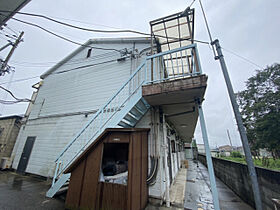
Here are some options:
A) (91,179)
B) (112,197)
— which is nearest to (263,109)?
(112,197)

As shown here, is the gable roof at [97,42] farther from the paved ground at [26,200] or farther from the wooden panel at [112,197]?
the paved ground at [26,200]

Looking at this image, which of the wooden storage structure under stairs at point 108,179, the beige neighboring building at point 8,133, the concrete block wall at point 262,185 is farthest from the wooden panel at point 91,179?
the beige neighboring building at point 8,133

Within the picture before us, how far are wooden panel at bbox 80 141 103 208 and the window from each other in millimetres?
202

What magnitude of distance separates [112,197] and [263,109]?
52.8 ft

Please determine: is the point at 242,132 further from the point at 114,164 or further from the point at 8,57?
the point at 8,57

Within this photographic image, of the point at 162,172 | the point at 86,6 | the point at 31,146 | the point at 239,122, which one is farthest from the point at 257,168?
the point at 31,146

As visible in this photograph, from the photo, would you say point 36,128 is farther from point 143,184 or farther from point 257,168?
point 257,168

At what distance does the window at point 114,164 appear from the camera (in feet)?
9.37

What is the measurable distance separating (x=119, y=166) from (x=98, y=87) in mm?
4074

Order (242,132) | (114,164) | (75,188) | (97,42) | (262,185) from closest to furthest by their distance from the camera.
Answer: (242,132) → (75,188) → (262,185) → (114,164) → (97,42)

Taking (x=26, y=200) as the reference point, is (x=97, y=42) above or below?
above

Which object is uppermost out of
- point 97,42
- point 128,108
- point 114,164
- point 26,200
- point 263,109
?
point 97,42

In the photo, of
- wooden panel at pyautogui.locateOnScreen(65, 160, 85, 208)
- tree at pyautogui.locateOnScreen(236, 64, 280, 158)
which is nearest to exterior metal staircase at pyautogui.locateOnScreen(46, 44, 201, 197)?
wooden panel at pyautogui.locateOnScreen(65, 160, 85, 208)

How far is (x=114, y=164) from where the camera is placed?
3.32m
